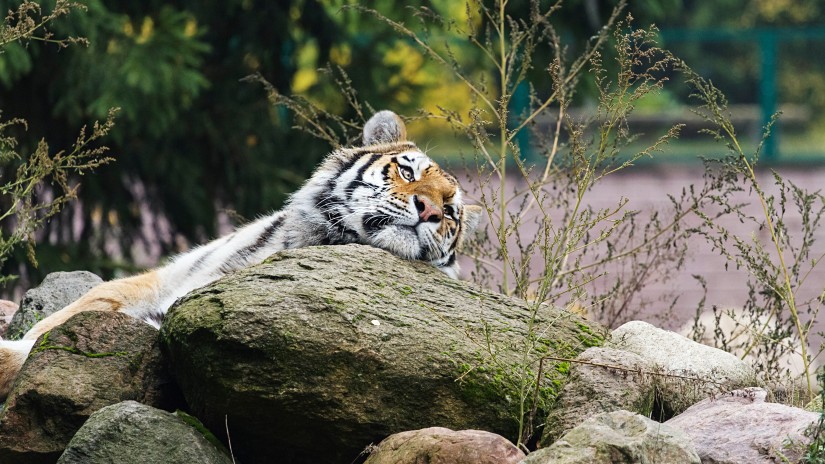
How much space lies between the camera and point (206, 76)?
10703 millimetres

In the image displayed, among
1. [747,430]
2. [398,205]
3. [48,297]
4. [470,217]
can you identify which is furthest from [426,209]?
[48,297]

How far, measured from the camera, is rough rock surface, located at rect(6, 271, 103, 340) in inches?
228

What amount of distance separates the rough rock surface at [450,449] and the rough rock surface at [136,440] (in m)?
0.64

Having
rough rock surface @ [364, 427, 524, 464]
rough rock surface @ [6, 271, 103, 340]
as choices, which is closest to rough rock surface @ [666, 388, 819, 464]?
rough rock surface @ [364, 427, 524, 464]

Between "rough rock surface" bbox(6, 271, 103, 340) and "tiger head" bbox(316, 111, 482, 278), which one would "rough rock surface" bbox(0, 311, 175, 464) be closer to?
"tiger head" bbox(316, 111, 482, 278)

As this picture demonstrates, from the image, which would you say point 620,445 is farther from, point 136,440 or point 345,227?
point 345,227

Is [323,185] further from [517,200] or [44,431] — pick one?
[517,200]

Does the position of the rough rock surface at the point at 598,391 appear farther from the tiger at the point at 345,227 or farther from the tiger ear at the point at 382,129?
the tiger ear at the point at 382,129

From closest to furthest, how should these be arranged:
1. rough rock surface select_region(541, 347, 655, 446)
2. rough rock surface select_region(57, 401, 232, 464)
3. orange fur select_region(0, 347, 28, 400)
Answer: rough rock surface select_region(57, 401, 232, 464), rough rock surface select_region(541, 347, 655, 446), orange fur select_region(0, 347, 28, 400)

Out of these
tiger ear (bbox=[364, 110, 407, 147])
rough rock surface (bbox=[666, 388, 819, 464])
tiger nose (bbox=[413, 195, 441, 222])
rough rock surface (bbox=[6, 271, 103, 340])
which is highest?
tiger ear (bbox=[364, 110, 407, 147])

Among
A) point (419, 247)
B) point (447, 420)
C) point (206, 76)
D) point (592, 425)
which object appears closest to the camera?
point (592, 425)

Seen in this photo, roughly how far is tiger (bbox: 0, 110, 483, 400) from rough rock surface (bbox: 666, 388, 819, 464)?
147 cm

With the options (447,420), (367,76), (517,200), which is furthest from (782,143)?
(447,420)

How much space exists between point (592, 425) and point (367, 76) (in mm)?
7406
